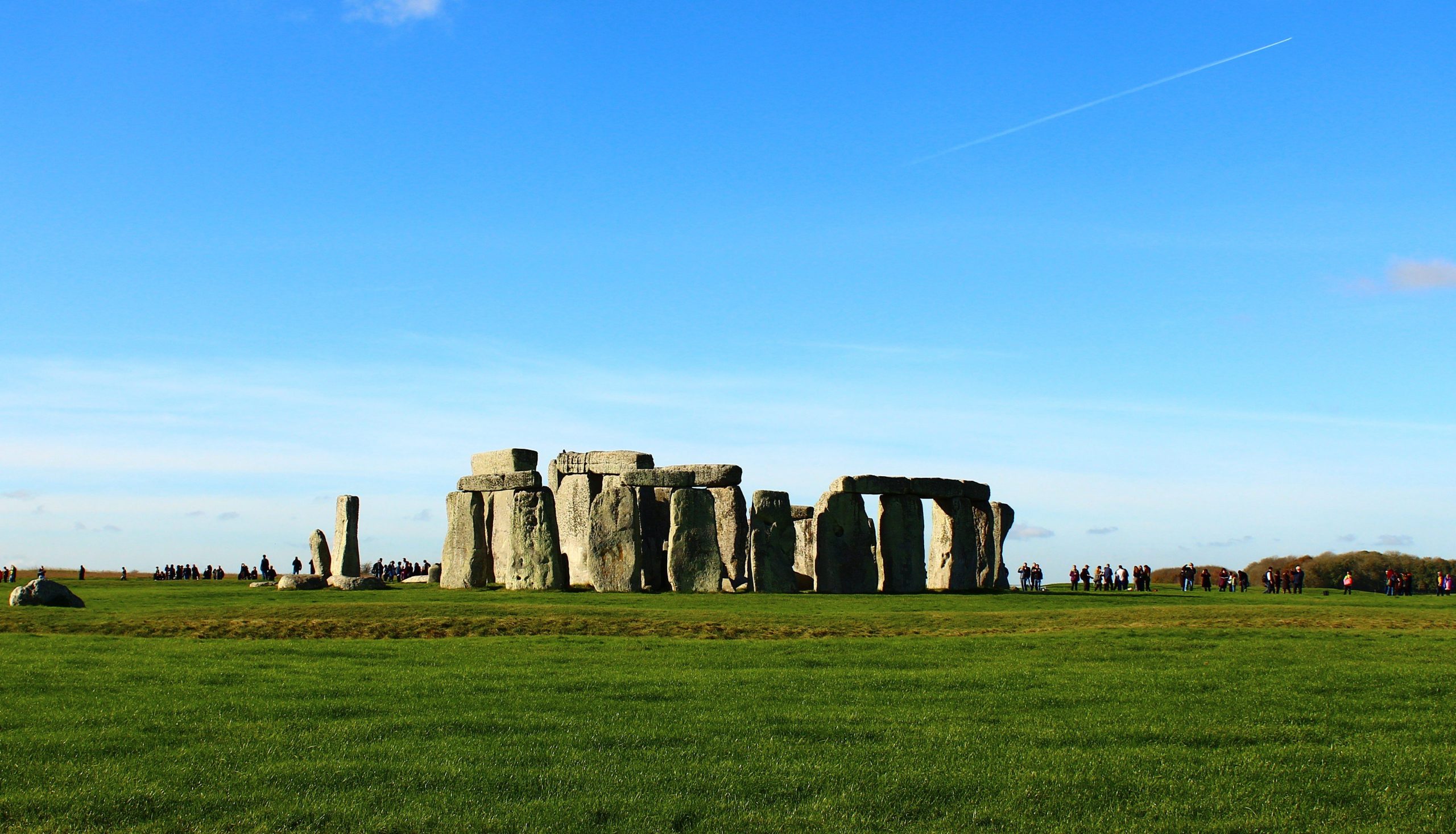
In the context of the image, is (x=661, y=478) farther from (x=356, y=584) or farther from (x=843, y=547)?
(x=356, y=584)

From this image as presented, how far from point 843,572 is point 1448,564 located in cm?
2855

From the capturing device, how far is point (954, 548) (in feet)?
109

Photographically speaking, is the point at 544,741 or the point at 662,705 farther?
the point at 662,705

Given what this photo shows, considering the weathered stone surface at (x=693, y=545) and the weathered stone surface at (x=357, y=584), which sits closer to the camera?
the weathered stone surface at (x=693, y=545)

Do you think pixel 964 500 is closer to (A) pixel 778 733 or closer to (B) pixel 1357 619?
(B) pixel 1357 619

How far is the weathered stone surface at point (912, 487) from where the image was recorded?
31625 millimetres

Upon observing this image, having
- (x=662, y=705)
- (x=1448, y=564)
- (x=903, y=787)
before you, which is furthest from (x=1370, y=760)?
(x=1448, y=564)

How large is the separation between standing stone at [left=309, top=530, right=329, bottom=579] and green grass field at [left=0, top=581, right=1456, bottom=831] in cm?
1737

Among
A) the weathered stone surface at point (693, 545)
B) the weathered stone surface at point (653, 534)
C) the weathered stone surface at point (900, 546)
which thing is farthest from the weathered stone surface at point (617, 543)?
the weathered stone surface at point (900, 546)

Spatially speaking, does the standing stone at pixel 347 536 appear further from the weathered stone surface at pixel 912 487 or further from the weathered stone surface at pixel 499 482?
Result: the weathered stone surface at pixel 912 487

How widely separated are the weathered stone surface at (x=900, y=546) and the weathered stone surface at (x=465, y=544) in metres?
10.4

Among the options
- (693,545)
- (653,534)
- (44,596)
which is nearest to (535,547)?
(653,534)

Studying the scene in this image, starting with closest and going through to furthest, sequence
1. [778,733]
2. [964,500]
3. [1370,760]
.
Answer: [1370,760], [778,733], [964,500]

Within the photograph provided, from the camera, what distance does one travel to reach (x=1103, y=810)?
818 cm
